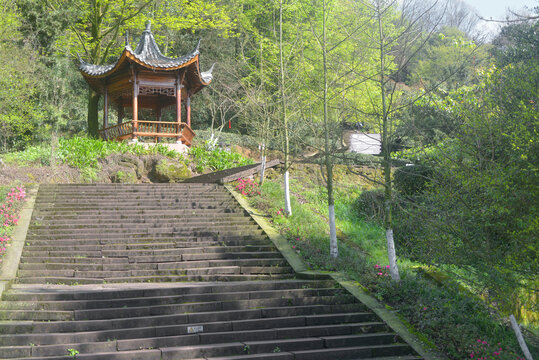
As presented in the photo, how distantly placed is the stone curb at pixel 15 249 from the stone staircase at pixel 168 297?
17cm

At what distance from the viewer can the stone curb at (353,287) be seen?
715 centimetres

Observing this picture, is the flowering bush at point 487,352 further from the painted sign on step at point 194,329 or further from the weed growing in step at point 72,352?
the weed growing in step at point 72,352

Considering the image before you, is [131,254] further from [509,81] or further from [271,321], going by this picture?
[509,81]

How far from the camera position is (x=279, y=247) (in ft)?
36.5

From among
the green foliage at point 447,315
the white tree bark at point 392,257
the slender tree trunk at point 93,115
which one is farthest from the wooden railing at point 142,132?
the green foliage at point 447,315

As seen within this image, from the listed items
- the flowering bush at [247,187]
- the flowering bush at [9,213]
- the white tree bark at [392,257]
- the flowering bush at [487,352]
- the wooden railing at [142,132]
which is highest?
the wooden railing at [142,132]

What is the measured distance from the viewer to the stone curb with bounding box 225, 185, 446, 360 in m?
7.15

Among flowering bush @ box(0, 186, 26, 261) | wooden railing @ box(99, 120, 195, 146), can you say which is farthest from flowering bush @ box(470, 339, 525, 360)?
wooden railing @ box(99, 120, 195, 146)

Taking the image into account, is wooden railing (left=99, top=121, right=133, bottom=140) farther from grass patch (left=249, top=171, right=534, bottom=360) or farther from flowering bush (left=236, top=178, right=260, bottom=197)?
grass patch (left=249, top=171, right=534, bottom=360)

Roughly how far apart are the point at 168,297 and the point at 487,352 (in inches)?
185

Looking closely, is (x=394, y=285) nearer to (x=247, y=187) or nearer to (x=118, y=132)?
(x=247, y=187)

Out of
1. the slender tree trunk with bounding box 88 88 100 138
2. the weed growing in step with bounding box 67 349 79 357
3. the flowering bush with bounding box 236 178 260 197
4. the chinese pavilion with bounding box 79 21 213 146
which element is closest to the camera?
the weed growing in step with bounding box 67 349 79 357

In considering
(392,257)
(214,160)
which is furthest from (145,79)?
(392,257)

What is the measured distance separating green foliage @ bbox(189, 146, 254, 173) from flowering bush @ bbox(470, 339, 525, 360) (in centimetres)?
1342
